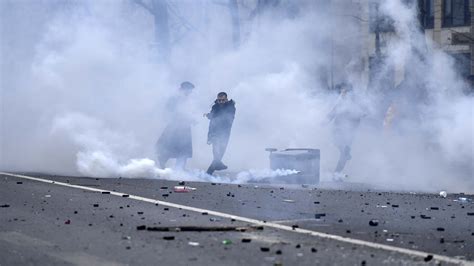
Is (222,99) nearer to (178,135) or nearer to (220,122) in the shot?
(220,122)

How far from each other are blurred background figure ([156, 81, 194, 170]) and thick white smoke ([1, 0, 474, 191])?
0.22 m

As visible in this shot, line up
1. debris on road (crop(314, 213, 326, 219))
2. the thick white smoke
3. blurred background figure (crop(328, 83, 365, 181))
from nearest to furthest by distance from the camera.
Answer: debris on road (crop(314, 213, 326, 219)), the thick white smoke, blurred background figure (crop(328, 83, 365, 181))

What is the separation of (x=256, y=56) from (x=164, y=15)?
2101 millimetres

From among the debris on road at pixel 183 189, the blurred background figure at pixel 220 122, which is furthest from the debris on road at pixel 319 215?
the blurred background figure at pixel 220 122

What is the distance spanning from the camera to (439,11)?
1035 inches

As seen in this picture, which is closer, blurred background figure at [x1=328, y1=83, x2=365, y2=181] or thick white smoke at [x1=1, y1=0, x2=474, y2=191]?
thick white smoke at [x1=1, y1=0, x2=474, y2=191]

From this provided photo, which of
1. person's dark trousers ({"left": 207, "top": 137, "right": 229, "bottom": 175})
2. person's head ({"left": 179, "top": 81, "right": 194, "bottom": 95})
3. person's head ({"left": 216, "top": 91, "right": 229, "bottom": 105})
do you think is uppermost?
person's head ({"left": 179, "top": 81, "right": 194, "bottom": 95})

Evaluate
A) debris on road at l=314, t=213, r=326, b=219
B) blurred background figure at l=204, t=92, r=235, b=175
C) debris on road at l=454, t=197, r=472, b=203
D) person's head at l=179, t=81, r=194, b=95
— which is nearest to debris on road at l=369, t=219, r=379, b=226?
debris on road at l=314, t=213, r=326, b=219

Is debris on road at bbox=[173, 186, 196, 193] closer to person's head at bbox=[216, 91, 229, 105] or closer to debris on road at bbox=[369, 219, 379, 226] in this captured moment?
person's head at bbox=[216, 91, 229, 105]

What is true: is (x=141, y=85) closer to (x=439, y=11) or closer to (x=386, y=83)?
(x=386, y=83)

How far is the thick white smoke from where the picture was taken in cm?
1698

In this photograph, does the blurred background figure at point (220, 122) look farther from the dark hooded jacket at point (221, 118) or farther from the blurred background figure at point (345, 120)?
the blurred background figure at point (345, 120)

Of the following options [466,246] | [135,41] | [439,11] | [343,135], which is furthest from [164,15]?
[466,246]

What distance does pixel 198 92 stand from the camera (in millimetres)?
20062
